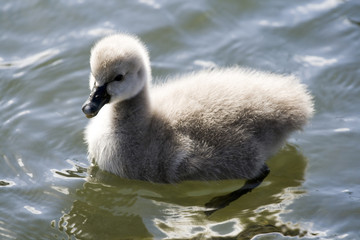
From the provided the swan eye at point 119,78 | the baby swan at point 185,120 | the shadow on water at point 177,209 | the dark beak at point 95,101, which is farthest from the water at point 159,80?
the swan eye at point 119,78

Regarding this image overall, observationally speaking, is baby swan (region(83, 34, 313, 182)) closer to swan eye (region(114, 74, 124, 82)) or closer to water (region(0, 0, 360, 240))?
swan eye (region(114, 74, 124, 82))

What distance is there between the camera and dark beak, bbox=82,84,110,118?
15.7 ft

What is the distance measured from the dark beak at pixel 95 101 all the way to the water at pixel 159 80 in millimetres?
621

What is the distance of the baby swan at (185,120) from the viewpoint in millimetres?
4781

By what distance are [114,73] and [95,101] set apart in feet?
0.80

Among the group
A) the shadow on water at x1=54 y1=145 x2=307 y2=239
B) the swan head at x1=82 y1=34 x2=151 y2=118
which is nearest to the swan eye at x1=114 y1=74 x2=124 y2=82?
the swan head at x1=82 y1=34 x2=151 y2=118

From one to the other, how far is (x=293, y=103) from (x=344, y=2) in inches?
97.6

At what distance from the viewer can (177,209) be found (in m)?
4.84

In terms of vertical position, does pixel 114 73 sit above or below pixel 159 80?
below

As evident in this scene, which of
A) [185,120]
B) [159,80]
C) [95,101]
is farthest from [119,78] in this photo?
[159,80]

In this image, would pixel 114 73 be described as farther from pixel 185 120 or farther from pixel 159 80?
pixel 159 80

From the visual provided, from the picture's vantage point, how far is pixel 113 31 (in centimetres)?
677

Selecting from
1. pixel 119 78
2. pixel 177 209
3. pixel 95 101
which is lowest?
pixel 177 209

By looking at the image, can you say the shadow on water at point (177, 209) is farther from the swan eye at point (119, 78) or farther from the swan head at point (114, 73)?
the swan eye at point (119, 78)
